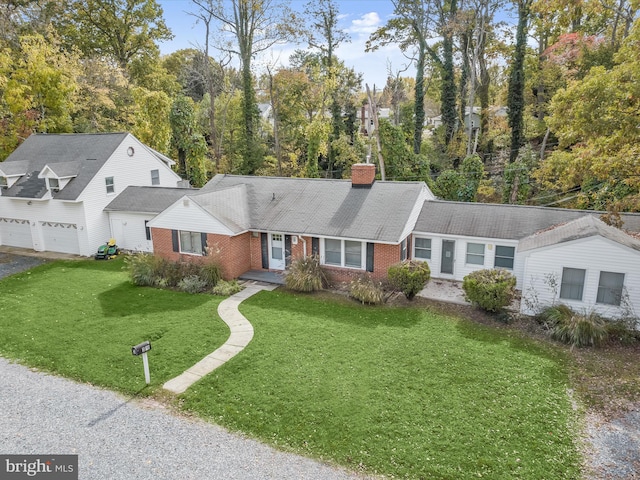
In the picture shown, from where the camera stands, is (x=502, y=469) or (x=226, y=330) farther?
(x=226, y=330)

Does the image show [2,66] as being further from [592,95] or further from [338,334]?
[592,95]

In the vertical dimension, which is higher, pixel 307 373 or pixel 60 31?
pixel 60 31

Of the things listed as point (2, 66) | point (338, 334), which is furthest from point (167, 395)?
point (2, 66)

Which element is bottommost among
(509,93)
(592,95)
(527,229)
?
(527,229)

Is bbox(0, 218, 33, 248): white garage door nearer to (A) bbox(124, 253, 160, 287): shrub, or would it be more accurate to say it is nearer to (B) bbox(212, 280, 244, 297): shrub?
(A) bbox(124, 253, 160, 287): shrub

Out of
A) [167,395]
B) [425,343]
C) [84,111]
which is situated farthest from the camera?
[84,111]

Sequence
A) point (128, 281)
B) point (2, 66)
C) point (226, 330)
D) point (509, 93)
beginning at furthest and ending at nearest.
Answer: point (509, 93) < point (2, 66) < point (128, 281) < point (226, 330)

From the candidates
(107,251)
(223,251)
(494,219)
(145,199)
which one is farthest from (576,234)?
(107,251)

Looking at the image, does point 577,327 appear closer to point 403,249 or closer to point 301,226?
point 403,249
